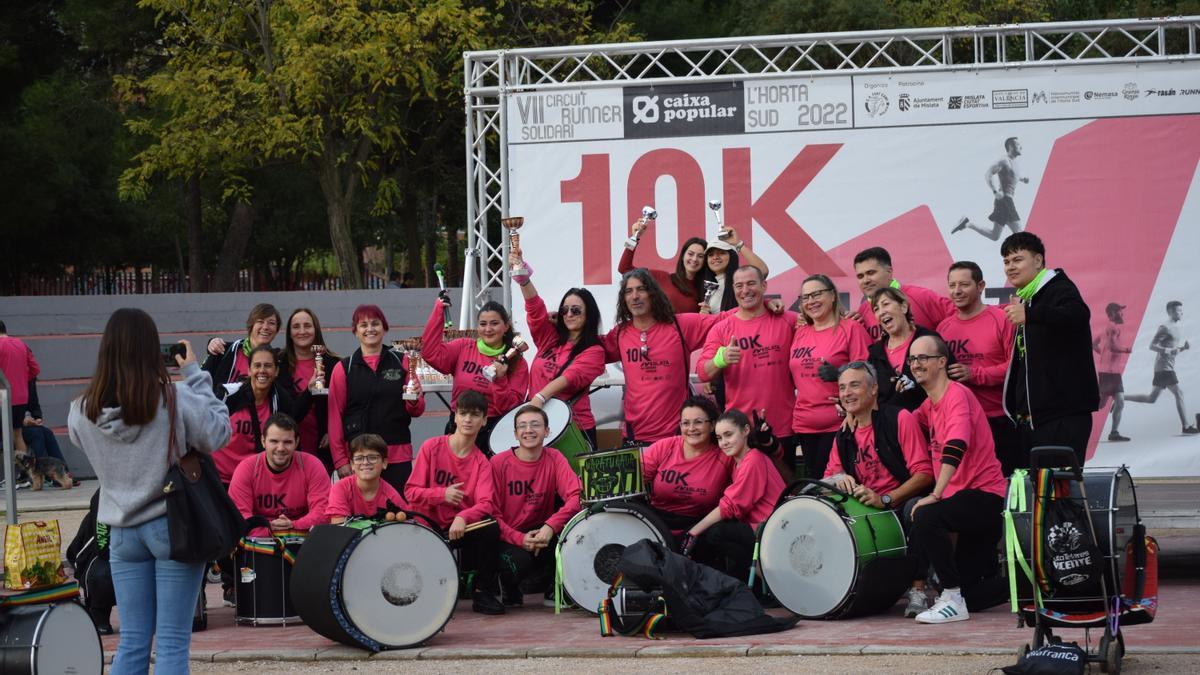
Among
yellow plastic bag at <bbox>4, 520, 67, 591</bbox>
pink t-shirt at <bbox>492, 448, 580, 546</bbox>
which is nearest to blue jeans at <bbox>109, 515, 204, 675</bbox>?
yellow plastic bag at <bbox>4, 520, 67, 591</bbox>

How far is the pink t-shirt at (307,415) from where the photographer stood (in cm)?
925

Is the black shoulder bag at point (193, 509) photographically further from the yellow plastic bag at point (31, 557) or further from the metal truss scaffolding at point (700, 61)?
the metal truss scaffolding at point (700, 61)

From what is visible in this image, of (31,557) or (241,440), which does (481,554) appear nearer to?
(241,440)

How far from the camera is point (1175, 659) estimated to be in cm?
641

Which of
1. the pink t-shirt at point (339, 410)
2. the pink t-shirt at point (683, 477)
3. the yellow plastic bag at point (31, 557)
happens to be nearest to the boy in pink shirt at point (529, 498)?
the pink t-shirt at point (683, 477)

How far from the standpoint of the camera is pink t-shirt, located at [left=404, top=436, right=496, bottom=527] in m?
8.48

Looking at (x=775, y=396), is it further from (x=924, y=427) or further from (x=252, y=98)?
→ (x=252, y=98)

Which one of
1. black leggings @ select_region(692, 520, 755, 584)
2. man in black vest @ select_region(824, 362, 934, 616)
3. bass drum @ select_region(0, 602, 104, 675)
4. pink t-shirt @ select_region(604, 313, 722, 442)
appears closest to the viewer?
bass drum @ select_region(0, 602, 104, 675)

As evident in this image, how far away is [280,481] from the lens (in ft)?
27.9

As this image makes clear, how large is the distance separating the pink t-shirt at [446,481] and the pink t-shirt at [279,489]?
1.76 feet

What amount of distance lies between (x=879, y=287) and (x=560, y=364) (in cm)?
202

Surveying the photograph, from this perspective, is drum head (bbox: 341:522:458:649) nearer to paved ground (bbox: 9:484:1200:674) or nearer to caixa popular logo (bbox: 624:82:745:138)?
paved ground (bbox: 9:484:1200:674)

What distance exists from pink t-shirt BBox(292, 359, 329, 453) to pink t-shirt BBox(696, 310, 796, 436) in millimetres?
2506

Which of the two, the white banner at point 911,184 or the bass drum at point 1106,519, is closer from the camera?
the bass drum at point 1106,519
